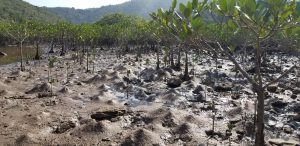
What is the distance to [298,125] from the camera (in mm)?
18453

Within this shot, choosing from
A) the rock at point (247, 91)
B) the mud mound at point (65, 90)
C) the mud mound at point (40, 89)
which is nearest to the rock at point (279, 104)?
the rock at point (247, 91)

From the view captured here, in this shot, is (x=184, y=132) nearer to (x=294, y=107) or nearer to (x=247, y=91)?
(x=294, y=107)

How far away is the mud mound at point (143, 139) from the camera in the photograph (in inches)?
593

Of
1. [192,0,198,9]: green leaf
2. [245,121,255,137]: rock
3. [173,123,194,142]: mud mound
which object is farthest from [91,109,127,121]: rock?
[192,0,198,9]: green leaf

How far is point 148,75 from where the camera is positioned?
113 feet

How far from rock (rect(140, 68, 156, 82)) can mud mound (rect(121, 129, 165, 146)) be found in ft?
52.1

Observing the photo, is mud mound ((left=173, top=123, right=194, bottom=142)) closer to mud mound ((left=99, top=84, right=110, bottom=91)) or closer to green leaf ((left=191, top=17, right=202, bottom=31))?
green leaf ((left=191, top=17, right=202, bottom=31))

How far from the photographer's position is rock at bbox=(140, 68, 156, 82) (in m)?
32.1

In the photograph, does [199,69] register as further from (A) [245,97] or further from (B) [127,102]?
(B) [127,102]

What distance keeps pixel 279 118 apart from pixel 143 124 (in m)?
7.96

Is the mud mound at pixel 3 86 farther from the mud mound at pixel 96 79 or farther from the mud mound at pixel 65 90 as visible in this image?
the mud mound at pixel 96 79

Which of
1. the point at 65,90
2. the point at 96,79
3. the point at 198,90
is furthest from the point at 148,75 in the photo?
the point at 65,90

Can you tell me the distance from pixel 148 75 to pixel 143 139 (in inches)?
758

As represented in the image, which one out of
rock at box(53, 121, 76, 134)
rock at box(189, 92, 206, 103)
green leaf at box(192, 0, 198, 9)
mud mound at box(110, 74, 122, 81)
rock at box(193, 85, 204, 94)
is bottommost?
rock at box(53, 121, 76, 134)
